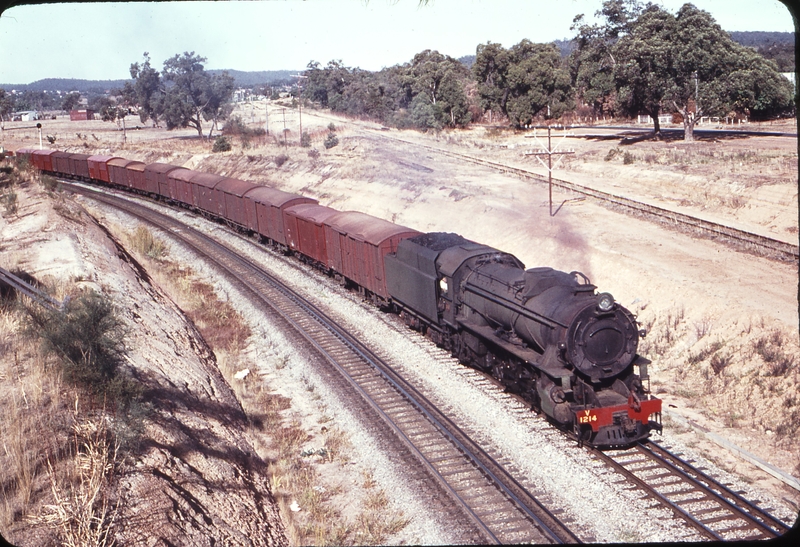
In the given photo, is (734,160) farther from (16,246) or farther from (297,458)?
(16,246)

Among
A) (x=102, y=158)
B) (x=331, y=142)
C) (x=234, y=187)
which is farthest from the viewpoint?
(x=331, y=142)

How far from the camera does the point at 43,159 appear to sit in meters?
70.2

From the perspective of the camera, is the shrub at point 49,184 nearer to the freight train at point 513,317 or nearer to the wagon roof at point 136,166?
the wagon roof at point 136,166

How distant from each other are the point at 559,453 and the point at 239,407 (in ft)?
25.6

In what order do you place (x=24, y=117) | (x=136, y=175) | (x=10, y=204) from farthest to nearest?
(x=24, y=117)
(x=136, y=175)
(x=10, y=204)

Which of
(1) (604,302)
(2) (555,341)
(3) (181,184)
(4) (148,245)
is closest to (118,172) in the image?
(3) (181,184)

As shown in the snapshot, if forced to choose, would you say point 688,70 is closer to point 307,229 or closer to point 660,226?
point 660,226

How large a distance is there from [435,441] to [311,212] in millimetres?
17259

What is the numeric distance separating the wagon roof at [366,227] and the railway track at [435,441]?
3.14 metres

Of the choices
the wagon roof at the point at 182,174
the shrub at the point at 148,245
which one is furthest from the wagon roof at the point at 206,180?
the shrub at the point at 148,245

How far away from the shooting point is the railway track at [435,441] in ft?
36.5

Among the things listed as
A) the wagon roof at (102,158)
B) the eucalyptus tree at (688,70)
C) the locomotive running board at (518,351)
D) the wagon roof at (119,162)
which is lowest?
the locomotive running board at (518,351)

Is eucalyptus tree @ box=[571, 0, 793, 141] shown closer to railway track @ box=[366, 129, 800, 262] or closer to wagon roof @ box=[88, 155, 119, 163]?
railway track @ box=[366, 129, 800, 262]

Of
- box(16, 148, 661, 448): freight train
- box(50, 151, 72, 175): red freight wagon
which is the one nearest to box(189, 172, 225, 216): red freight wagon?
box(16, 148, 661, 448): freight train
